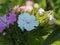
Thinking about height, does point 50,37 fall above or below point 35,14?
below

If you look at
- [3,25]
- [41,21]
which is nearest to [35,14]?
[41,21]

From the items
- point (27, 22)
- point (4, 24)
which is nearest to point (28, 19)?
point (27, 22)

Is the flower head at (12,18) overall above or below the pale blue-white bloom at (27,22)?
above

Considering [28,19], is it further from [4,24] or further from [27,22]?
[4,24]

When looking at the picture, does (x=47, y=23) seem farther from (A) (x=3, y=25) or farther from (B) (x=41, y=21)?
(A) (x=3, y=25)

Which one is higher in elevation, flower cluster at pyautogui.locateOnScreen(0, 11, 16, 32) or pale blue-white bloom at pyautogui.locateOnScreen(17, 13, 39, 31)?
flower cluster at pyautogui.locateOnScreen(0, 11, 16, 32)

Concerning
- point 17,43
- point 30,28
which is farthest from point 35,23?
point 17,43

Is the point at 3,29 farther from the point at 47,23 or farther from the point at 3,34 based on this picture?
the point at 47,23

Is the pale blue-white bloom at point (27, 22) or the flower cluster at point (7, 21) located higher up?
the flower cluster at point (7, 21)
